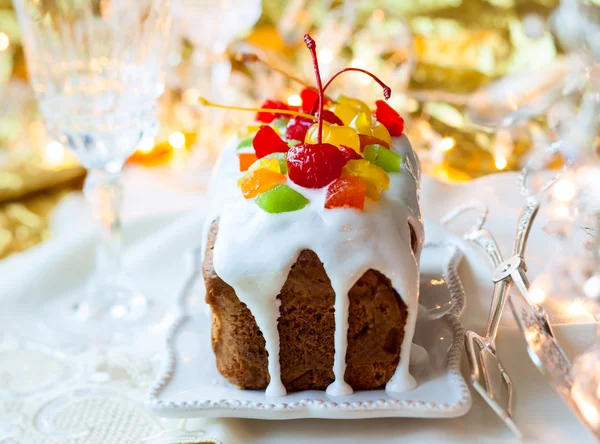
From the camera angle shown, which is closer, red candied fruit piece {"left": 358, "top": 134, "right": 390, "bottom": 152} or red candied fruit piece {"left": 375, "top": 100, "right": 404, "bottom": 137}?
red candied fruit piece {"left": 358, "top": 134, "right": 390, "bottom": 152}

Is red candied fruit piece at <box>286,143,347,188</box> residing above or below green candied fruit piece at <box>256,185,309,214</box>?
above

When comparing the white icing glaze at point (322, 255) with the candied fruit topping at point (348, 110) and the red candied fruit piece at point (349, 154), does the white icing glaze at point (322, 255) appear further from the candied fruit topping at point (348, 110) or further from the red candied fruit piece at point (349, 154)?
the candied fruit topping at point (348, 110)

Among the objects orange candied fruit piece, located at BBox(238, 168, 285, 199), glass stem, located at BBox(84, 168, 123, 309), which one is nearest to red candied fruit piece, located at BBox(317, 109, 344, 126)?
orange candied fruit piece, located at BBox(238, 168, 285, 199)

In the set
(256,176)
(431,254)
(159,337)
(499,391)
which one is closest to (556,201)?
(431,254)

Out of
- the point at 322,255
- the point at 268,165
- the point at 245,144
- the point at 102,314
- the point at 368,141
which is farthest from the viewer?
the point at 102,314

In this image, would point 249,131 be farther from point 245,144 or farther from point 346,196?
point 346,196

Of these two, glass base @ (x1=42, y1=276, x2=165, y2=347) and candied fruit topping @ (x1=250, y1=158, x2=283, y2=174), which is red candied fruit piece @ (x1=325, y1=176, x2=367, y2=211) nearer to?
candied fruit topping @ (x1=250, y1=158, x2=283, y2=174)

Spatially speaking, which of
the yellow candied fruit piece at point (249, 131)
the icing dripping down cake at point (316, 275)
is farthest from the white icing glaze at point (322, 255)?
the yellow candied fruit piece at point (249, 131)

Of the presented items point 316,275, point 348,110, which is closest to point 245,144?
point 348,110
